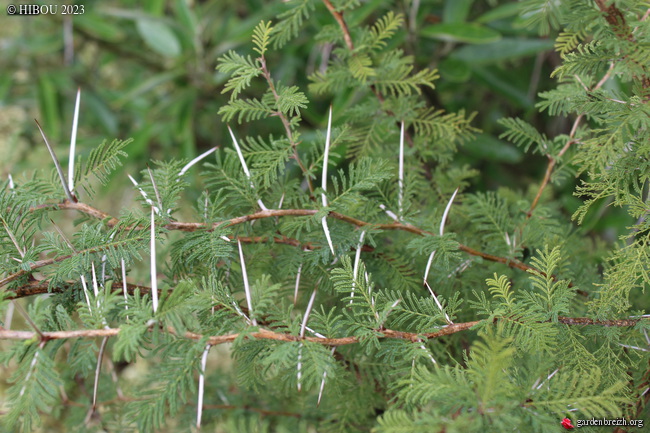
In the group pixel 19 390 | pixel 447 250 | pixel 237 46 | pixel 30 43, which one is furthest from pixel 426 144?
pixel 30 43

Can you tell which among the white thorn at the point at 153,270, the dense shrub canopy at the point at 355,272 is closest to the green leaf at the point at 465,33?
the dense shrub canopy at the point at 355,272

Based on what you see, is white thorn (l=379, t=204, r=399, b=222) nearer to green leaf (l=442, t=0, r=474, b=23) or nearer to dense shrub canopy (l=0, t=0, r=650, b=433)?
dense shrub canopy (l=0, t=0, r=650, b=433)

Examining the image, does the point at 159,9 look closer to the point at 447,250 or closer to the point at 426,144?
the point at 426,144

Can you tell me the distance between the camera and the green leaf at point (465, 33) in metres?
0.85

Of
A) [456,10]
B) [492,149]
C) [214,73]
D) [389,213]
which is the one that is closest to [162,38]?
[214,73]

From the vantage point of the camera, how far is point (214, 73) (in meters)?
1.27

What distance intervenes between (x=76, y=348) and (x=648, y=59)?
44 centimetres

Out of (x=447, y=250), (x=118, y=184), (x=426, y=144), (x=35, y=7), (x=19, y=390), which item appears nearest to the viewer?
(x=19, y=390)

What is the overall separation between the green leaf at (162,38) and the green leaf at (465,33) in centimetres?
55

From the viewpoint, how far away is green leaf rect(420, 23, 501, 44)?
2.80 ft

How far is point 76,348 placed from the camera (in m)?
0.37

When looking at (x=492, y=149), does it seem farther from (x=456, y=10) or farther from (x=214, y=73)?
(x=214, y=73)

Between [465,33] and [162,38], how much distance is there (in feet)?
2.16

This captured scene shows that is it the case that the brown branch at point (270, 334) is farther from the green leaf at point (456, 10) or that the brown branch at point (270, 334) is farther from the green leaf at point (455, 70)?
the green leaf at point (456, 10)
